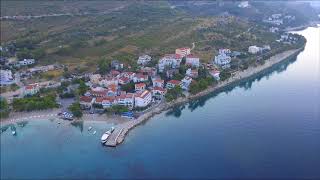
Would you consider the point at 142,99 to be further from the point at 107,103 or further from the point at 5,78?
the point at 5,78

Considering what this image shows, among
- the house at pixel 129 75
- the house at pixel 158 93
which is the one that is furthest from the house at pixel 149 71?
the house at pixel 158 93

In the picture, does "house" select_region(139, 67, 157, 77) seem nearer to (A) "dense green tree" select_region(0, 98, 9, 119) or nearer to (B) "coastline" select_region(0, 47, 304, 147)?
(B) "coastline" select_region(0, 47, 304, 147)

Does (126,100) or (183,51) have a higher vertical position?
(183,51)

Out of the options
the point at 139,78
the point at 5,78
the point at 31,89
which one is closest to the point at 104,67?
the point at 139,78

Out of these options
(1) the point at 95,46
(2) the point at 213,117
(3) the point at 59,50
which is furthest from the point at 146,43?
(2) the point at 213,117

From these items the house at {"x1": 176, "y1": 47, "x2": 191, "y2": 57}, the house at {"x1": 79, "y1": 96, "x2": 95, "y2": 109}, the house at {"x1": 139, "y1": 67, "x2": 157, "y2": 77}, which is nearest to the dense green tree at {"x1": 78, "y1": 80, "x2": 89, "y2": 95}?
the house at {"x1": 79, "y1": 96, "x2": 95, "y2": 109}

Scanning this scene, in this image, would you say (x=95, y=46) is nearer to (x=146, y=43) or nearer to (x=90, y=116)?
(x=146, y=43)

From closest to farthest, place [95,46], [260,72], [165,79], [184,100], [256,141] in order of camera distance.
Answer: [256,141], [184,100], [165,79], [260,72], [95,46]
